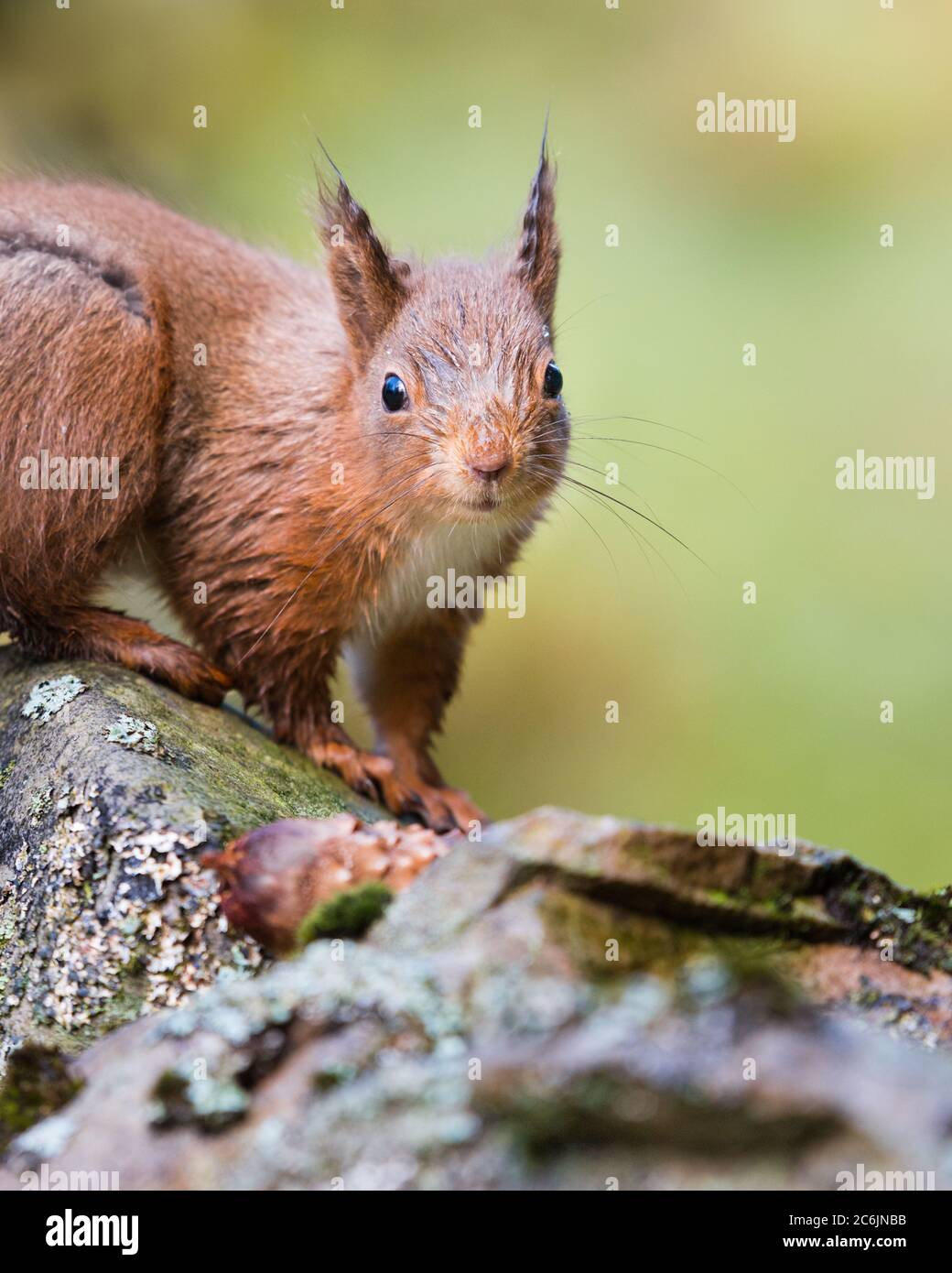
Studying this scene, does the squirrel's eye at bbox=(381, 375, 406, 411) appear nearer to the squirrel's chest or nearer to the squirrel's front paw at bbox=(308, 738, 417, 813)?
the squirrel's chest

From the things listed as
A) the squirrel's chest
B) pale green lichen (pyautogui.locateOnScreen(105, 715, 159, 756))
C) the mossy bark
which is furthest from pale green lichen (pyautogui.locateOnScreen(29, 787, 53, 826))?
the squirrel's chest

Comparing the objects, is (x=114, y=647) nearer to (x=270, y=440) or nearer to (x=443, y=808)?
(x=270, y=440)

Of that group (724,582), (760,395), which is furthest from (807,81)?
A: (724,582)

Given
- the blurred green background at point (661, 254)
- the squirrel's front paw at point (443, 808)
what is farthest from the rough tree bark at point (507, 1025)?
the blurred green background at point (661, 254)

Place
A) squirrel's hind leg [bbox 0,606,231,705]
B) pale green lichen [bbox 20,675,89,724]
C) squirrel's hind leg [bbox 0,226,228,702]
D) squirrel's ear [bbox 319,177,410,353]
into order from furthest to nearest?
squirrel's ear [bbox 319,177,410,353] < squirrel's hind leg [bbox 0,606,231,705] < squirrel's hind leg [bbox 0,226,228,702] < pale green lichen [bbox 20,675,89,724]

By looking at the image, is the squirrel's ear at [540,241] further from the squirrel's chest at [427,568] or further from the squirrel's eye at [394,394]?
the squirrel's chest at [427,568]
